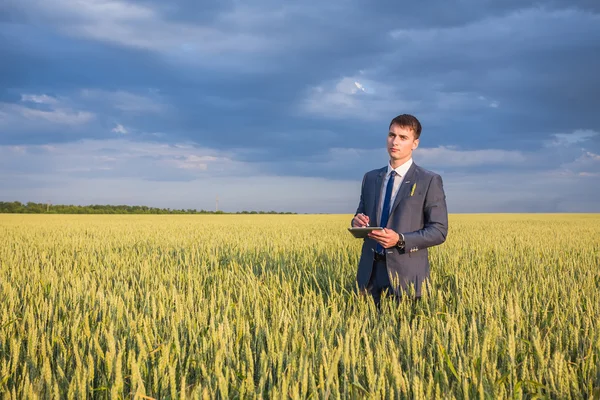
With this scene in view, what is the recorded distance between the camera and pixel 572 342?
2936 millimetres

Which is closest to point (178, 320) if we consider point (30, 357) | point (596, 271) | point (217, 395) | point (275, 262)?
point (30, 357)

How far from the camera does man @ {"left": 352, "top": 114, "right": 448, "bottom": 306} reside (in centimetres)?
346

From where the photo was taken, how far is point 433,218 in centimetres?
359

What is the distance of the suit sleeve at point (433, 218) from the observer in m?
3.47

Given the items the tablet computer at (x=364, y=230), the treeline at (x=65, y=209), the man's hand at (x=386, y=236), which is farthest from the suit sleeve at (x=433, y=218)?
the treeline at (x=65, y=209)

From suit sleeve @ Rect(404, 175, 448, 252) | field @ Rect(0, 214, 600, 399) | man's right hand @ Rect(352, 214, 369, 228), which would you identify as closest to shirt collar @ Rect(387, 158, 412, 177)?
suit sleeve @ Rect(404, 175, 448, 252)

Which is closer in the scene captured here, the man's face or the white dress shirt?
the man's face

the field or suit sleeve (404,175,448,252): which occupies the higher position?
suit sleeve (404,175,448,252)

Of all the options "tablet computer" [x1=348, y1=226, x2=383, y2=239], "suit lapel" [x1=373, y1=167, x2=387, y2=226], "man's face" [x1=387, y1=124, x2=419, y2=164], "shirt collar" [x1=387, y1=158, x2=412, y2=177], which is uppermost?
"man's face" [x1=387, y1=124, x2=419, y2=164]

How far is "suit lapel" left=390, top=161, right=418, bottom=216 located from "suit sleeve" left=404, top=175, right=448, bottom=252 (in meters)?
0.15

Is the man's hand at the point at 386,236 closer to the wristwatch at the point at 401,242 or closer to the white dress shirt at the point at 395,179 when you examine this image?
the wristwatch at the point at 401,242

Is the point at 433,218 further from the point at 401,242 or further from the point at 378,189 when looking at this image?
the point at 378,189

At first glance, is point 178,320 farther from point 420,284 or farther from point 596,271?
point 596,271

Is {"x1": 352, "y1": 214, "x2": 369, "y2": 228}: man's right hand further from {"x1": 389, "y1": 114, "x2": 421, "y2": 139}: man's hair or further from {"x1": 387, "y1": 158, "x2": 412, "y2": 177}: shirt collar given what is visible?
{"x1": 389, "y1": 114, "x2": 421, "y2": 139}: man's hair
